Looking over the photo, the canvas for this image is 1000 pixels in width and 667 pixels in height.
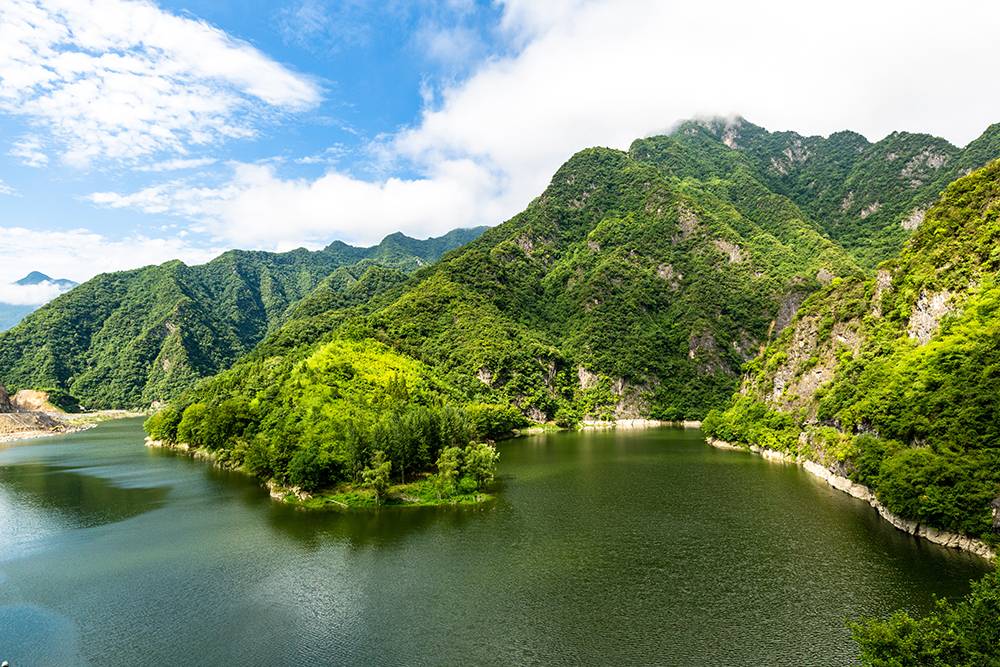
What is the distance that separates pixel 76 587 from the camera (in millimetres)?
41000

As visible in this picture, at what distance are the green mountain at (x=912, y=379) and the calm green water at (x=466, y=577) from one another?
5.45m

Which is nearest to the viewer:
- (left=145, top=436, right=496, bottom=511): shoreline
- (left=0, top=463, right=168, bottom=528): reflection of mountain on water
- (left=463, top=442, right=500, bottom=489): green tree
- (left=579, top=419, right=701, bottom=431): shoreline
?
(left=0, top=463, right=168, bottom=528): reflection of mountain on water

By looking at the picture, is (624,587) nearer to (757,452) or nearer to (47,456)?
(757,452)

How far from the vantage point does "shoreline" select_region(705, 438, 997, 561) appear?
42906mm

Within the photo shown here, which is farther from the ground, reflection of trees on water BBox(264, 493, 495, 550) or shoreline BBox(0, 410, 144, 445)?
shoreline BBox(0, 410, 144, 445)

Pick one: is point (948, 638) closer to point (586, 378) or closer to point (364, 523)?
point (364, 523)

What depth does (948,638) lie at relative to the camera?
67.8 feet

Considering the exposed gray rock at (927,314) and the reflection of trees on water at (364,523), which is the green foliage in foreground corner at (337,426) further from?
the exposed gray rock at (927,314)

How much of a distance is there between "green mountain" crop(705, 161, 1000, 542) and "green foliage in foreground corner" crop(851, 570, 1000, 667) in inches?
1120

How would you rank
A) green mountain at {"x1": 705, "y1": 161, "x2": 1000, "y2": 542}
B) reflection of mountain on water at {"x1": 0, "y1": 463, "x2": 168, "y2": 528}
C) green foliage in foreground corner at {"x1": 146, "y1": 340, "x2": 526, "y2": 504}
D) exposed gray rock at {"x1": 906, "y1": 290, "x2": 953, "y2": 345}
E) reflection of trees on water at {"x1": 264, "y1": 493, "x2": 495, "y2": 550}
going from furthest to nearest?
exposed gray rock at {"x1": 906, "y1": 290, "x2": 953, "y2": 345} < green foliage in foreground corner at {"x1": 146, "y1": 340, "x2": 526, "y2": 504} < reflection of mountain on water at {"x1": 0, "y1": 463, "x2": 168, "y2": 528} < reflection of trees on water at {"x1": 264, "y1": 493, "x2": 495, "y2": 550} < green mountain at {"x1": 705, "y1": 161, "x2": 1000, "y2": 542}

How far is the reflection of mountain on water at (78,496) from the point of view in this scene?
6175cm

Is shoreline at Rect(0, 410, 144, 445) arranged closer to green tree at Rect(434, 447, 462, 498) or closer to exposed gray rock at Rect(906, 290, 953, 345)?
green tree at Rect(434, 447, 462, 498)

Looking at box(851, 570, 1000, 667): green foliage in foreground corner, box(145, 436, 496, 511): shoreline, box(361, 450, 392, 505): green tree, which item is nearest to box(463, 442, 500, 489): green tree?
box(145, 436, 496, 511): shoreline

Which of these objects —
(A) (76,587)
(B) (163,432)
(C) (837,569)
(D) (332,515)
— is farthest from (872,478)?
(B) (163,432)
